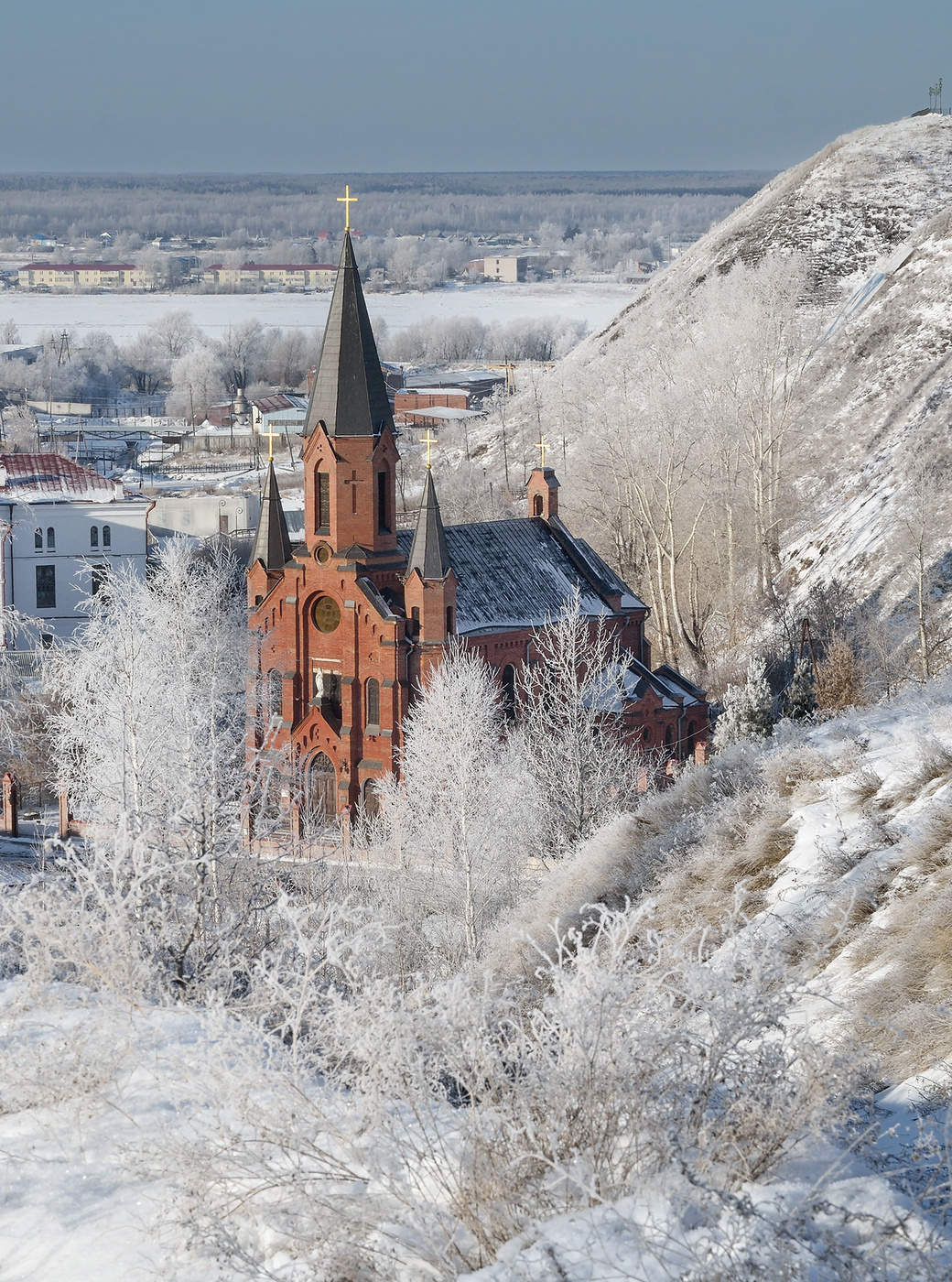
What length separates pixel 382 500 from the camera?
33.0 meters

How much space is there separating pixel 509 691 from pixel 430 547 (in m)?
4.53

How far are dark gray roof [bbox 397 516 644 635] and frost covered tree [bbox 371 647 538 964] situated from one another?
3.62 meters

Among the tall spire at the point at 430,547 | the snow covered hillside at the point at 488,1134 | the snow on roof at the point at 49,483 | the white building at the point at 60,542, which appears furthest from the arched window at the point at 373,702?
the snow on roof at the point at 49,483

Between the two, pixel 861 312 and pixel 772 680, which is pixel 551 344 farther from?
pixel 772 680

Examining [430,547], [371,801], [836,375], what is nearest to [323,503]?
[430,547]

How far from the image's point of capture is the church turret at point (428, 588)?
105 ft

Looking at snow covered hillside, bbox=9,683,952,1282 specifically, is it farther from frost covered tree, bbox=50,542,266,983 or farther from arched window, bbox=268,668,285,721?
arched window, bbox=268,668,285,721

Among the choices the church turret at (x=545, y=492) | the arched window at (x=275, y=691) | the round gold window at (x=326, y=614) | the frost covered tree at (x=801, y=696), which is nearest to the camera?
the frost covered tree at (x=801, y=696)

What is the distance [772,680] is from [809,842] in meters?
23.9

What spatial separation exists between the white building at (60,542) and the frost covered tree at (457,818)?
2252 centimetres

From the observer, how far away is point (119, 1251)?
7.78 meters

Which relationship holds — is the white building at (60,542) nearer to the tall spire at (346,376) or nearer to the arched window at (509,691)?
the tall spire at (346,376)

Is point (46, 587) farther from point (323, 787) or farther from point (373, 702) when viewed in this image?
point (373, 702)

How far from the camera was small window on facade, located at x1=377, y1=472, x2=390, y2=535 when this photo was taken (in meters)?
32.8
